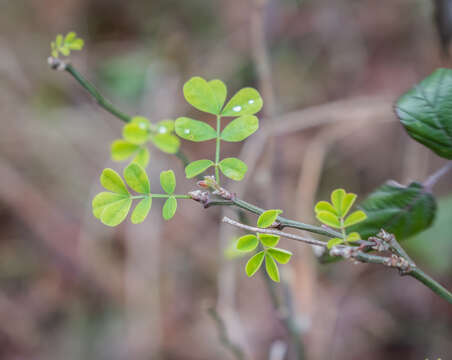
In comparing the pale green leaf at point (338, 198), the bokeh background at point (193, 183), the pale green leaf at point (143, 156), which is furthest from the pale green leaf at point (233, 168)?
the bokeh background at point (193, 183)

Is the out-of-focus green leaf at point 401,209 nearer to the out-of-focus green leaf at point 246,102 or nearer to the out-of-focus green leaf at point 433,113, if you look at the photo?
the out-of-focus green leaf at point 433,113

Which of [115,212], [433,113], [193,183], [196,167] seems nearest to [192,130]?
[196,167]

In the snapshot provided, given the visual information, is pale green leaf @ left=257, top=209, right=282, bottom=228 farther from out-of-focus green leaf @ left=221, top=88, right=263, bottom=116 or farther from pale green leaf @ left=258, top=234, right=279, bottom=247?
out-of-focus green leaf @ left=221, top=88, right=263, bottom=116

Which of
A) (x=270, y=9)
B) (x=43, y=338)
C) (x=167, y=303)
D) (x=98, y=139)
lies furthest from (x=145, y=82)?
(x=43, y=338)

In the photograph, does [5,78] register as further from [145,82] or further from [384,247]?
[384,247]

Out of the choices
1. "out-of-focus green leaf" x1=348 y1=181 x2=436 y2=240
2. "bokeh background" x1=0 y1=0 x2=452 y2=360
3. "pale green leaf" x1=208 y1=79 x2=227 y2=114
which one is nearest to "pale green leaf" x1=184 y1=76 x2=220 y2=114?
"pale green leaf" x1=208 y1=79 x2=227 y2=114

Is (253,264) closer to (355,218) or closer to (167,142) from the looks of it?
(355,218)
